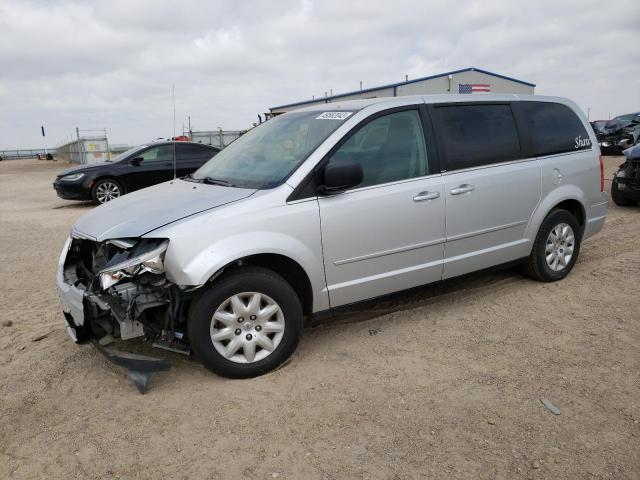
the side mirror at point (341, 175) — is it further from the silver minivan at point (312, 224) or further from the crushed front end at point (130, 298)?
the crushed front end at point (130, 298)

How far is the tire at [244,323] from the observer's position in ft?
10.6

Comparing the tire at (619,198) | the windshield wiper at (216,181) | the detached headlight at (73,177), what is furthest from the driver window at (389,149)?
the detached headlight at (73,177)

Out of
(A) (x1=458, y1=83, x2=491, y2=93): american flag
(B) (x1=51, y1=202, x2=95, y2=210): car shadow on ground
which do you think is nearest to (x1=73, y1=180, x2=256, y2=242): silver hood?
(B) (x1=51, y1=202, x2=95, y2=210): car shadow on ground

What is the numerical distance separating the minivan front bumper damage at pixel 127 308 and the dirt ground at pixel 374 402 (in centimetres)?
24

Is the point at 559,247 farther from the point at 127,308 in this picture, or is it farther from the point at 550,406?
the point at 127,308

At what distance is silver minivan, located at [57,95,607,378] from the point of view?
10.6ft

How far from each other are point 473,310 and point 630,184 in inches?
238

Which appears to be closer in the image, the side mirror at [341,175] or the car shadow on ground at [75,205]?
the side mirror at [341,175]

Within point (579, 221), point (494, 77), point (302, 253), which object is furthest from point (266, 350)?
Result: point (494, 77)

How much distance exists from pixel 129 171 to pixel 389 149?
352 inches

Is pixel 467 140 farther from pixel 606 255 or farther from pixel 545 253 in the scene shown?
pixel 606 255

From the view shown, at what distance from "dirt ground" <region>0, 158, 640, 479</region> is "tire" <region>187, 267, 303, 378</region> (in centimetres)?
14

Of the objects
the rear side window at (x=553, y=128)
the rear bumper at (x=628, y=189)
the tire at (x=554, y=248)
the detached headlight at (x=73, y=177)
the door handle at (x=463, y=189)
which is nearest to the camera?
the door handle at (x=463, y=189)

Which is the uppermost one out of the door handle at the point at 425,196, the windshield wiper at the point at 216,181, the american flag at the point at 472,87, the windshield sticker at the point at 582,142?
the american flag at the point at 472,87
